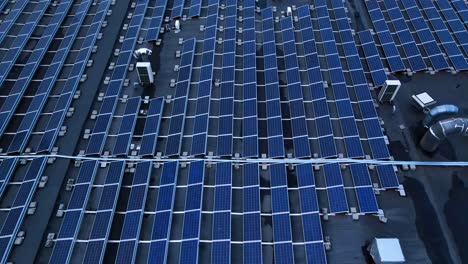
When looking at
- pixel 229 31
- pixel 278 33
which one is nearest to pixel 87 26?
pixel 229 31

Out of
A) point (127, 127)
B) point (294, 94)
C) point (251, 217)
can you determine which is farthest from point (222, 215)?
point (294, 94)

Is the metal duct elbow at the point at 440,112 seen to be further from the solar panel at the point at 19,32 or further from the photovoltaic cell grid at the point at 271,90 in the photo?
the solar panel at the point at 19,32

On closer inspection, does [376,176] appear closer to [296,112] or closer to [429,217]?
[429,217]

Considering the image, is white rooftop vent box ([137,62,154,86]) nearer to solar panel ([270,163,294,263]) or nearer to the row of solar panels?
solar panel ([270,163,294,263])

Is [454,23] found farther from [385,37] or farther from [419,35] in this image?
[385,37]

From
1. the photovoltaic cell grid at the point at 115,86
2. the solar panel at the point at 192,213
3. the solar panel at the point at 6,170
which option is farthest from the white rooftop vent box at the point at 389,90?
the solar panel at the point at 6,170

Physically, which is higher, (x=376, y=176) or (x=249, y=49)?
(x=249, y=49)
